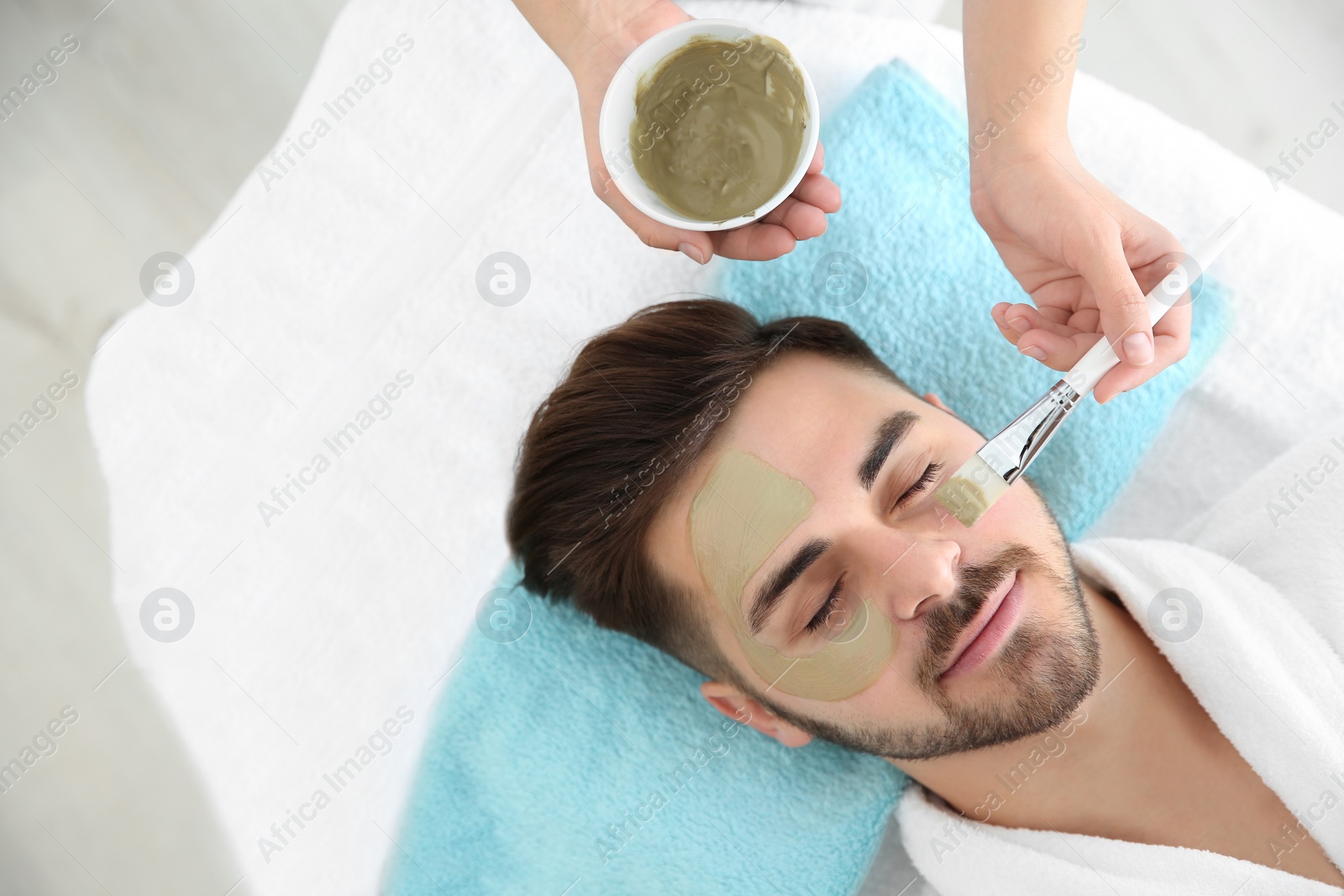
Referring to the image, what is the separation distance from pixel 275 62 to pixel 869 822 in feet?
5.36

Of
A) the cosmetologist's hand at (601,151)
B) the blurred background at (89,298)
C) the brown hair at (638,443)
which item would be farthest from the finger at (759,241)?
the blurred background at (89,298)

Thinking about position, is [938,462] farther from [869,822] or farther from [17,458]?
[17,458]

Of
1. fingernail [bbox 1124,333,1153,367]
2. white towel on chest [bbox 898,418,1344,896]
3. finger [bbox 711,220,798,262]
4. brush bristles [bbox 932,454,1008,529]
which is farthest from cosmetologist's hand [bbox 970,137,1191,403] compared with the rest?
white towel on chest [bbox 898,418,1344,896]

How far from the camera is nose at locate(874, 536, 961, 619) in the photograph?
0.83 m

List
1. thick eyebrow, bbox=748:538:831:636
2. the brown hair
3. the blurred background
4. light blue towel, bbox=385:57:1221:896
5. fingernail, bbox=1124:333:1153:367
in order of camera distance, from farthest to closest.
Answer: the blurred background
light blue towel, bbox=385:57:1221:896
the brown hair
thick eyebrow, bbox=748:538:831:636
fingernail, bbox=1124:333:1153:367

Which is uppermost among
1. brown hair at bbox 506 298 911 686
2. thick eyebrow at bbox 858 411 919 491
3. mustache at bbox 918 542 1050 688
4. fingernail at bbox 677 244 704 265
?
fingernail at bbox 677 244 704 265

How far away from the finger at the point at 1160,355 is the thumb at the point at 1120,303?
0.05 ft

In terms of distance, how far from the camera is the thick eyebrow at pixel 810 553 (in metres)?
0.87

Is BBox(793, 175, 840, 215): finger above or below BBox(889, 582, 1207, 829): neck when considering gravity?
above

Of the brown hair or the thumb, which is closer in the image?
the thumb

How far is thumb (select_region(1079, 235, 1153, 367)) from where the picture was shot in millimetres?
768

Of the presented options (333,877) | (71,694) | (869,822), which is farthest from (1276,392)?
(71,694)

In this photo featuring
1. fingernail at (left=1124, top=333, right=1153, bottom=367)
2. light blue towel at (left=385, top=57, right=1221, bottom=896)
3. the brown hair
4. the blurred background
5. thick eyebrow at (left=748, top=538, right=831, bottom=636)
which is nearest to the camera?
fingernail at (left=1124, top=333, right=1153, bottom=367)

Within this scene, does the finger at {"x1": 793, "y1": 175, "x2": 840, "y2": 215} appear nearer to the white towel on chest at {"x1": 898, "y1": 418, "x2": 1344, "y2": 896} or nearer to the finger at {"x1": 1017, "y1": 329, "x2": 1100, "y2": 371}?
the finger at {"x1": 1017, "y1": 329, "x2": 1100, "y2": 371}
